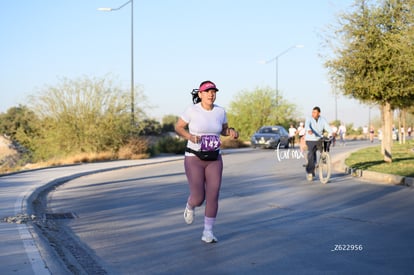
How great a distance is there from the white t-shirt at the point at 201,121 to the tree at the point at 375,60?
13039 millimetres

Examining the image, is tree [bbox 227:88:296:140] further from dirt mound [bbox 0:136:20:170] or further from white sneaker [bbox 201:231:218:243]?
white sneaker [bbox 201:231:218:243]

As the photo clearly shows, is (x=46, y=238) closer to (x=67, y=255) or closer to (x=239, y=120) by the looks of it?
(x=67, y=255)

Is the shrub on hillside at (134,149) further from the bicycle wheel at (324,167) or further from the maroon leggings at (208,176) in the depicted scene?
the maroon leggings at (208,176)

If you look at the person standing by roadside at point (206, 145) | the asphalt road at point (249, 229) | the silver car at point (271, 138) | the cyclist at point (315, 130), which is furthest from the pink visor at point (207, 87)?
the silver car at point (271, 138)

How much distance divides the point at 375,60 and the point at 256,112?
39.2 meters

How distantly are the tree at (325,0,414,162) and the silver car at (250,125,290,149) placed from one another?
61.4ft

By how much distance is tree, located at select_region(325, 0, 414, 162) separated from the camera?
20.5 meters

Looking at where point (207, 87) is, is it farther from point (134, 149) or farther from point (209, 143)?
point (134, 149)

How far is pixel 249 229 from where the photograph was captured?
30.2ft

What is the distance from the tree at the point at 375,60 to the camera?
2052cm

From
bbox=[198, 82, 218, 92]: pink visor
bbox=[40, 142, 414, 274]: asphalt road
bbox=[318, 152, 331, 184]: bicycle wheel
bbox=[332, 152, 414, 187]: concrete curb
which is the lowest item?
bbox=[40, 142, 414, 274]: asphalt road

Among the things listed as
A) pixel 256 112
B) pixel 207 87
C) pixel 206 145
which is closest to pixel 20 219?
pixel 206 145

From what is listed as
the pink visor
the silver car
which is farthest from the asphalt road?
the silver car

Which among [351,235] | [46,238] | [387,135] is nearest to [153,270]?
[46,238]
